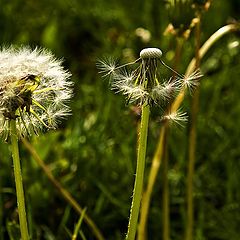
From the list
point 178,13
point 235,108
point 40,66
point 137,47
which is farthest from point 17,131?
point 137,47

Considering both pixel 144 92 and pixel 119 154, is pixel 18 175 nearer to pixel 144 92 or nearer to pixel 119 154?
pixel 144 92

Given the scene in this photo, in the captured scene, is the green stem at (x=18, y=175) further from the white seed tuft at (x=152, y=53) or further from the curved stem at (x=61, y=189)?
the curved stem at (x=61, y=189)

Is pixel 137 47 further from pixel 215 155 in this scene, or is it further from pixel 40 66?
pixel 40 66

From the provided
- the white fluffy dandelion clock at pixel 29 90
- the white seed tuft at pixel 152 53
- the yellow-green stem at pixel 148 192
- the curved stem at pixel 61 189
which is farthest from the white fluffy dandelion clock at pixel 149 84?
the curved stem at pixel 61 189

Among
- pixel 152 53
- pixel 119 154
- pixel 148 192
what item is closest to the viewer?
pixel 152 53

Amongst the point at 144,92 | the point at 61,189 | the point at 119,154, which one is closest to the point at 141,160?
the point at 144,92

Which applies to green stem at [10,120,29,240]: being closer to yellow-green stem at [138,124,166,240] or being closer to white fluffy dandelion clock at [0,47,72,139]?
white fluffy dandelion clock at [0,47,72,139]
